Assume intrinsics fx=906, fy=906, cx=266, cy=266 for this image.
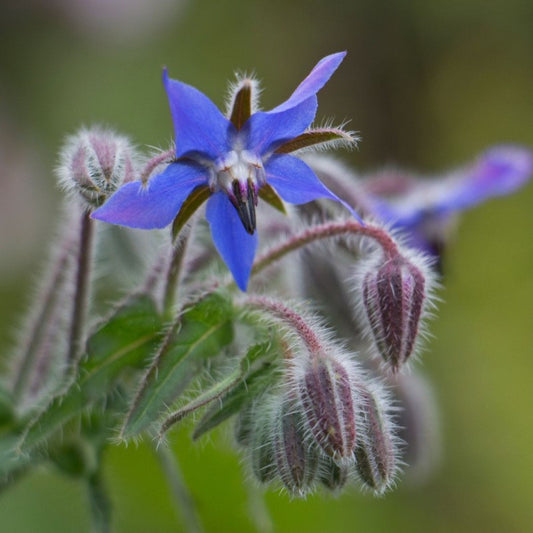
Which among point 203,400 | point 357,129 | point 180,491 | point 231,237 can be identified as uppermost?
point 357,129

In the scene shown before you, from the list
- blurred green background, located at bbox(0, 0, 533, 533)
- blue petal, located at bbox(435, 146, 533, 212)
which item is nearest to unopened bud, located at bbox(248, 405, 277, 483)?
blue petal, located at bbox(435, 146, 533, 212)

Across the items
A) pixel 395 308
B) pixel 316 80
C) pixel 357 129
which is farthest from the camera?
pixel 357 129

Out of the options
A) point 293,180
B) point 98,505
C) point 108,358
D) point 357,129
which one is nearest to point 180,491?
point 98,505

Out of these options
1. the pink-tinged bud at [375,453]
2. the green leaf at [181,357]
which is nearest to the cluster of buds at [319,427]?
the pink-tinged bud at [375,453]

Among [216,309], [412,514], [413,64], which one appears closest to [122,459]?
[412,514]

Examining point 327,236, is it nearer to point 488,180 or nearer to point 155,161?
point 155,161

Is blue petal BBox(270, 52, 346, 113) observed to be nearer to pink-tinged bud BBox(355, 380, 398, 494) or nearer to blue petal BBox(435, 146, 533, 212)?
pink-tinged bud BBox(355, 380, 398, 494)

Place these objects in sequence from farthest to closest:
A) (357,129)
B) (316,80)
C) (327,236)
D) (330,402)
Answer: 1. (357,129)
2. (327,236)
3. (330,402)
4. (316,80)

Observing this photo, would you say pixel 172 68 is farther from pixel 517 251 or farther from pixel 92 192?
pixel 92 192
